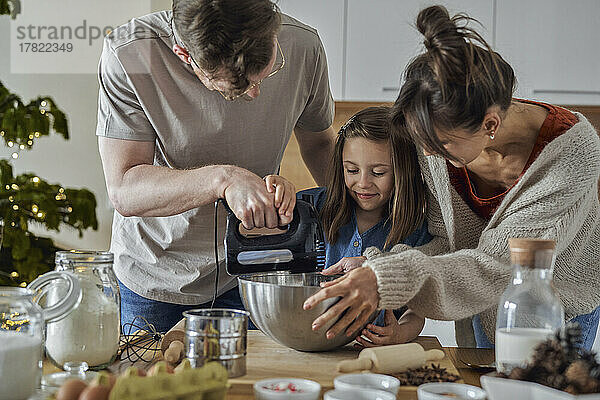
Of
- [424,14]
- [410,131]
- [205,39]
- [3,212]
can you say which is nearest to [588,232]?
[410,131]

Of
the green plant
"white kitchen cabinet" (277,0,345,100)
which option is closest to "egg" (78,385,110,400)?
the green plant

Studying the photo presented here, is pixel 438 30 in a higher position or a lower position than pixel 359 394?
higher

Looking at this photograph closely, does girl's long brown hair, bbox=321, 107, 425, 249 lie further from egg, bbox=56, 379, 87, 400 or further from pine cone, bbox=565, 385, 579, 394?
egg, bbox=56, 379, 87, 400

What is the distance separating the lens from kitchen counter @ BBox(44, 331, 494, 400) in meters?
0.90

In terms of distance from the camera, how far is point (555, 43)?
275cm

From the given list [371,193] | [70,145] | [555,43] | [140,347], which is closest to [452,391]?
[140,347]

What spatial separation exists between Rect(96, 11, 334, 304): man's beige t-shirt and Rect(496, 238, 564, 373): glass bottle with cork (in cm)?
72

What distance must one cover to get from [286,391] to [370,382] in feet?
0.35

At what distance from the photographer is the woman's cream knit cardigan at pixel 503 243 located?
3.44 ft

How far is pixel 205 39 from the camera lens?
1.06 metres

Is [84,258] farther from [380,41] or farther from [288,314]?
[380,41]

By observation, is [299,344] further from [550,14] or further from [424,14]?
[550,14]

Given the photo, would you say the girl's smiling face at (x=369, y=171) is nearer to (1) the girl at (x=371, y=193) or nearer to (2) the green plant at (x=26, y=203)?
(1) the girl at (x=371, y=193)

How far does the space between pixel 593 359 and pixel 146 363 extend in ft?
2.09
